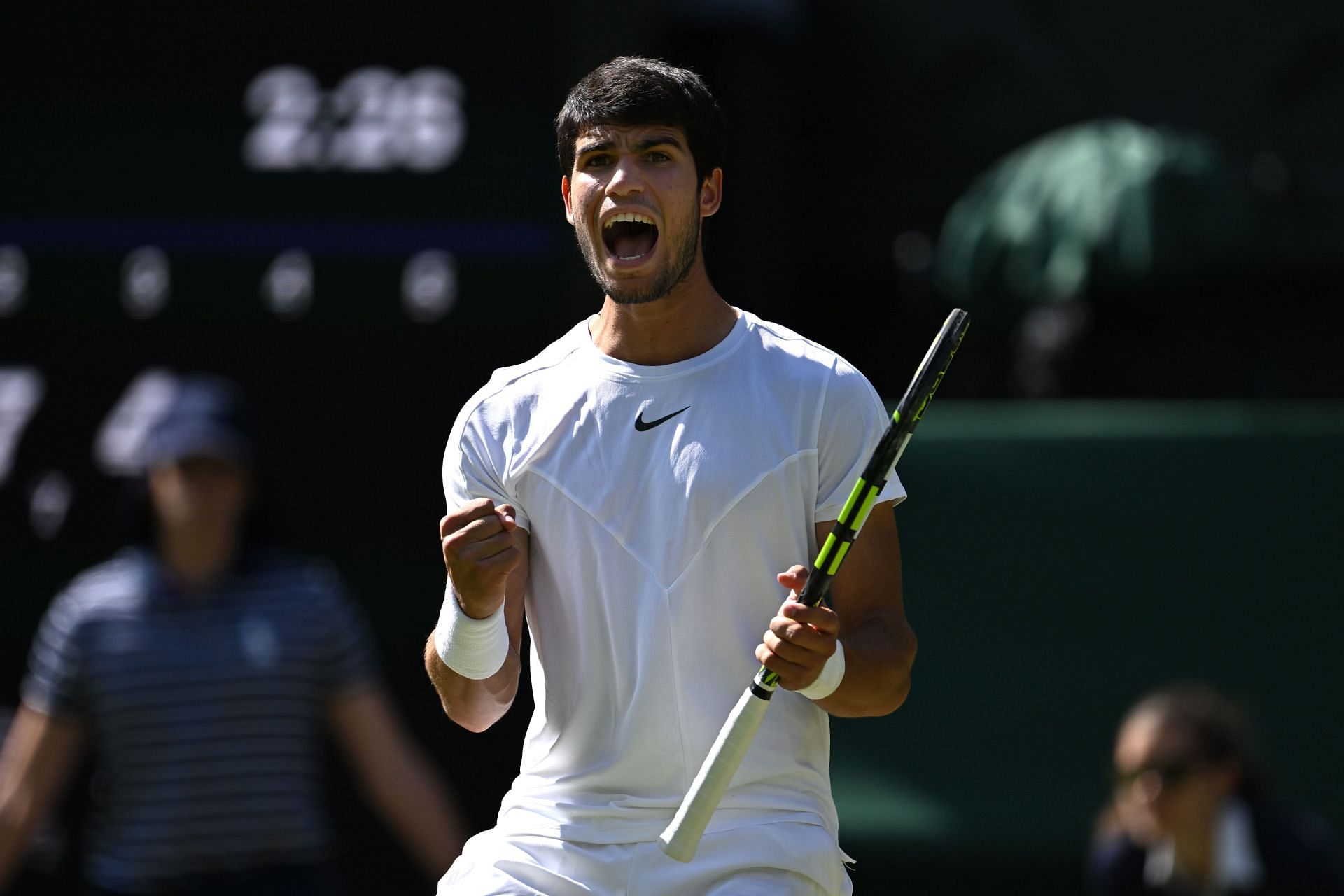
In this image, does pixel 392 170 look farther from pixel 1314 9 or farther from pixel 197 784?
pixel 1314 9

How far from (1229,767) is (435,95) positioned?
3.30 m

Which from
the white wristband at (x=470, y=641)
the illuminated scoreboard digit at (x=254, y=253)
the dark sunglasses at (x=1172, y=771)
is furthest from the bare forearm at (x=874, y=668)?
the illuminated scoreboard digit at (x=254, y=253)

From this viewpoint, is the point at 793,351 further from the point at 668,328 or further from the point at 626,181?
the point at 626,181

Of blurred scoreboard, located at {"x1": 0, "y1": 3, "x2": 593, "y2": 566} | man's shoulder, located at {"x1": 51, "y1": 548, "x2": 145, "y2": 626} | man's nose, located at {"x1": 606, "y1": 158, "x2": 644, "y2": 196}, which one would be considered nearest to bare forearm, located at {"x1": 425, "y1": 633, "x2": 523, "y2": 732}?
man's nose, located at {"x1": 606, "y1": 158, "x2": 644, "y2": 196}

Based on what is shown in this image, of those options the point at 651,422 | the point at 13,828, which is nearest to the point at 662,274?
the point at 651,422

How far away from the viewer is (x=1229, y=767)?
5.23 meters

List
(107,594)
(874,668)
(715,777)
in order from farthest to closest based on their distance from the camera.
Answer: (107,594) → (874,668) → (715,777)

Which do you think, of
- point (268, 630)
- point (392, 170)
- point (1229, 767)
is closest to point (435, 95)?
point (392, 170)

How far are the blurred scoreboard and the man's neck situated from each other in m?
3.46

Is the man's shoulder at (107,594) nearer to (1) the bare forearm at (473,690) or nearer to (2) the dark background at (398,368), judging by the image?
(2) the dark background at (398,368)

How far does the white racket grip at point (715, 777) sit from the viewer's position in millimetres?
2834

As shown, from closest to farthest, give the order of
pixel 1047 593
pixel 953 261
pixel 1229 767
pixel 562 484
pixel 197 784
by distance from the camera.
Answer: pixel 562 484 → pixel 197 784 → pixel 1229 767 → pixel 1047 593 → pixel 953 261

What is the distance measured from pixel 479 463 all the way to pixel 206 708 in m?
2.08

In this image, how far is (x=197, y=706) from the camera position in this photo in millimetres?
4934
